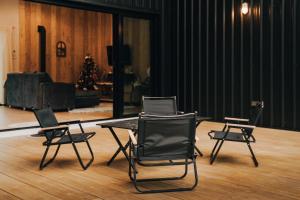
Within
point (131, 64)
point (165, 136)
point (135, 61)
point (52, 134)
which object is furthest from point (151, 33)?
point (165, 136)

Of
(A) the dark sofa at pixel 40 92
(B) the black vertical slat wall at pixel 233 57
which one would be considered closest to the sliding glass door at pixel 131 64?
(B) the black vertical slat wall at pixel 233 57

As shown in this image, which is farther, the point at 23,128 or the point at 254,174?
the point at 23,128

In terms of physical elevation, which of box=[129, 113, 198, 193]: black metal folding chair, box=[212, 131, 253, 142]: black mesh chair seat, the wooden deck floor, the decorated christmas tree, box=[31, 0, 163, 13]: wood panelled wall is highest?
box=[31, 0, 163, 13]: wood panelled wall

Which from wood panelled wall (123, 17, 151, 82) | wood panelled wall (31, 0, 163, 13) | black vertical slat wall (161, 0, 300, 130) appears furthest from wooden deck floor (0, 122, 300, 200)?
wood panelled wall (123, 17, 151, 82)

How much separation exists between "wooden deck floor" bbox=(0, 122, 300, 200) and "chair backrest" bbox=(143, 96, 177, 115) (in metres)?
→ 0.78

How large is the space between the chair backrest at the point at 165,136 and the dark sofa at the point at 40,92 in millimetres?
6713

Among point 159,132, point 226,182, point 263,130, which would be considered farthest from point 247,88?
point 159,132

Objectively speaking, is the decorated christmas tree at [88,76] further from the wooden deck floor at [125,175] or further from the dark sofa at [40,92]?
the wooden deck floor at [125,175]

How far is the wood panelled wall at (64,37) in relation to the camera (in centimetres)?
1328

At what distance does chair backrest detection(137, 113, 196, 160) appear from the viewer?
12.9 ft

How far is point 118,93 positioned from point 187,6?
102 inches

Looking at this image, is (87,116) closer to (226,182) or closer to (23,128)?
(23,128)

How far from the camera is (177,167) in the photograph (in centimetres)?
511

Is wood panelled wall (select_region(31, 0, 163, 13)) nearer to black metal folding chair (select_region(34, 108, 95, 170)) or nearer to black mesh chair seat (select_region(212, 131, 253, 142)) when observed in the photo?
black metal folding chair (select_region(34, 108, 95, 170))
